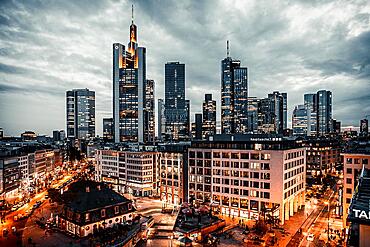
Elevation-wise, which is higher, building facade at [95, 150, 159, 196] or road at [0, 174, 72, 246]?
building facade at [95, 150, 159, 196]

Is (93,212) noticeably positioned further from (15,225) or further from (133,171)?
(133,171)

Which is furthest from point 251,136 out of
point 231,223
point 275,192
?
point 231,223

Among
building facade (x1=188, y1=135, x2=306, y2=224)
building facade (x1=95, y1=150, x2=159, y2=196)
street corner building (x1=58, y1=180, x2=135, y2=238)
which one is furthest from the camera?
building facade (x1=95, y1=150, x2=159, y2=196)

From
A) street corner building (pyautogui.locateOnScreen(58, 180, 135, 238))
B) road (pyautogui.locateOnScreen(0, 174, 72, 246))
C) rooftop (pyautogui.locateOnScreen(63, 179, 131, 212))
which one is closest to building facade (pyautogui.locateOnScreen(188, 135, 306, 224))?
street corner building (pyautogui.locateOnScreen(58, 180, 135, 238))

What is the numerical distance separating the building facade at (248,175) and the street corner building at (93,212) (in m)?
27.0

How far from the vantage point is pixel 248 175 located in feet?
260

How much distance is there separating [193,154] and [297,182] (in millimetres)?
34632

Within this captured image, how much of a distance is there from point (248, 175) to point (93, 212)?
1717 inches

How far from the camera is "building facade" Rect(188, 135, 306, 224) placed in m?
75.3

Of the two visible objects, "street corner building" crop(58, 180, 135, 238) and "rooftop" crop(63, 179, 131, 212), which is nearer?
"street corner building" crop(58, 180, 135, 238)

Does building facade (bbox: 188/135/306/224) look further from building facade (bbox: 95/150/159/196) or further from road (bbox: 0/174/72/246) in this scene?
road (bbox: 0/174/72/246)

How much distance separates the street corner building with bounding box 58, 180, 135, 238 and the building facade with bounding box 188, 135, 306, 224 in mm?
27008

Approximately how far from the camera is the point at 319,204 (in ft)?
304

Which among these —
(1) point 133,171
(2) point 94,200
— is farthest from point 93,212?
(1) point 133,171
